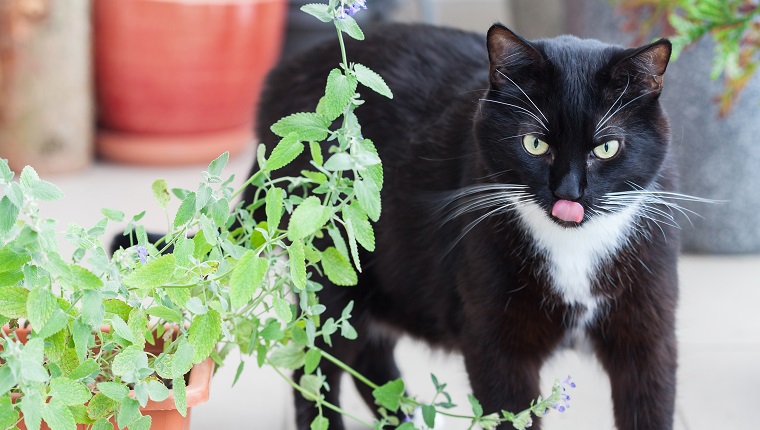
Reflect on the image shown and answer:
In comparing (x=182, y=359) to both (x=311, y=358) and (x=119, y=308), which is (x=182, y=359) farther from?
(x=311, y=358)

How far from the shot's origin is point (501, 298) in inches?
52.6

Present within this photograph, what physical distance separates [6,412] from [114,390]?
0.35 feet

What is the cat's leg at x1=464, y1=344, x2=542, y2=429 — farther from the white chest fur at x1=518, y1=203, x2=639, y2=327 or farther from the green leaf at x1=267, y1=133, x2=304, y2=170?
the green leaf at x1=267, y1=133, x2=304, y2=170

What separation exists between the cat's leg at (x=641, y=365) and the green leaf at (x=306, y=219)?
18.5 inches

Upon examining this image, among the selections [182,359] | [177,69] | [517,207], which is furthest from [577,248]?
[177,69]

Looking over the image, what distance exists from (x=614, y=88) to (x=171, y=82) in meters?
1.78

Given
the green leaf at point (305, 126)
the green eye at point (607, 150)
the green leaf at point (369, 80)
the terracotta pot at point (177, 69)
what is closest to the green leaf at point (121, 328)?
the green leaf at point (305, 126)

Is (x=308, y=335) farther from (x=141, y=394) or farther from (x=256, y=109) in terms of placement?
(x=256, y=109)

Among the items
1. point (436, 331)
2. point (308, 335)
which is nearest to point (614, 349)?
point (436, 331)

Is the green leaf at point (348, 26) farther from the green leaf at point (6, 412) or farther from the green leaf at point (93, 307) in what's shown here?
the green leaf at point (6, 412)

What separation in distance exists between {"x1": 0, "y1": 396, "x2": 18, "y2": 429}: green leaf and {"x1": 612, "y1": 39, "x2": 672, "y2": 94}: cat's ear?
766 mm

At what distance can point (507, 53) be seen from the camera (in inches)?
49.3

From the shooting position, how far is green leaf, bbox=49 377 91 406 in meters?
1.02

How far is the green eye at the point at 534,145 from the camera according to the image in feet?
4.07
